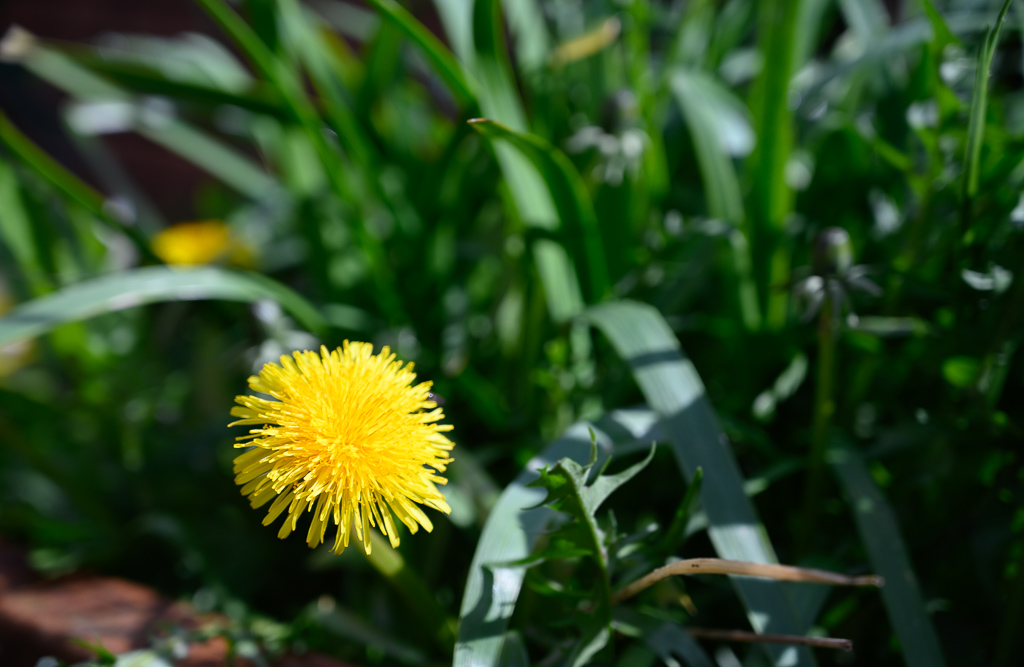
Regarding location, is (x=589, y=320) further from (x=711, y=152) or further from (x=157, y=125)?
(x=157, y=125)

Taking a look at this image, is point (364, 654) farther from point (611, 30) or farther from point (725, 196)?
point (611, 30)

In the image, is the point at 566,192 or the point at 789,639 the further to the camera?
the point at 566,192

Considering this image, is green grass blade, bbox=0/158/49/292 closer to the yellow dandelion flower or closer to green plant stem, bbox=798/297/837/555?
the yellow dandelion flower

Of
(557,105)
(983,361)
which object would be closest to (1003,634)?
(983,361)

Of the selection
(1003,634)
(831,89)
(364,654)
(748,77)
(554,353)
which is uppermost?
(748,77)

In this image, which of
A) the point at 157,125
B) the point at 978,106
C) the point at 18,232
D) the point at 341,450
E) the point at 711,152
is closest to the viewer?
the point at 341,450

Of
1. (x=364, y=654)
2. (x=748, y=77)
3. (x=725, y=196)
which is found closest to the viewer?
(x=364, y=654)

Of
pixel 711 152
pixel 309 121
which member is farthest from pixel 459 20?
pixel 711 152

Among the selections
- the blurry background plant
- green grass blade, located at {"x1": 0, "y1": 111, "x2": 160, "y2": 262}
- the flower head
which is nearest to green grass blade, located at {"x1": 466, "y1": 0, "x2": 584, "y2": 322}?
the blurry background plant
